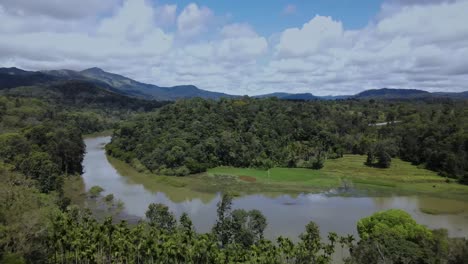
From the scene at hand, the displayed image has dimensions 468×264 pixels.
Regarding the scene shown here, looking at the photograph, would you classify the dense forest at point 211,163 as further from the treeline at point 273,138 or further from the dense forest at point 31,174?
the treeline at point 273,138

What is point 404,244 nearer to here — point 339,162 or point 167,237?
point 167,237

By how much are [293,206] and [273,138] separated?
47383 mm

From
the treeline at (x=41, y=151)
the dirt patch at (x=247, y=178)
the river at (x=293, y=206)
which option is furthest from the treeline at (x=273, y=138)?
the river at (x=293, y=206)

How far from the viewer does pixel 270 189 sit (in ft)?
245

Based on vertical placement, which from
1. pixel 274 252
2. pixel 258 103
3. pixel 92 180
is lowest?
pixel 92 180

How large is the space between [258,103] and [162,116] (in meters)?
32.6

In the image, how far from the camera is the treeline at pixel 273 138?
92.9 m

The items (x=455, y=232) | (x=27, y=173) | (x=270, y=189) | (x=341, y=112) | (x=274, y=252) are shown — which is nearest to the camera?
(x=274, y=252)

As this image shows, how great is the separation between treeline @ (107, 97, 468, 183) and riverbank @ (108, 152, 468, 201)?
4.41 meters

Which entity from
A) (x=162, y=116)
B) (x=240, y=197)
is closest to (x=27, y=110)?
(x=162, y=116)

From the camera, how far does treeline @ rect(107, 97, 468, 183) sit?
92.9 m

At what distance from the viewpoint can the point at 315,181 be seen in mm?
80062

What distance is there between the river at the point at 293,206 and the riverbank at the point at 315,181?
289cm

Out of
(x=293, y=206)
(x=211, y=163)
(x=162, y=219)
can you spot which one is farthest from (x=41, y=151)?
(x=293, y=206)
